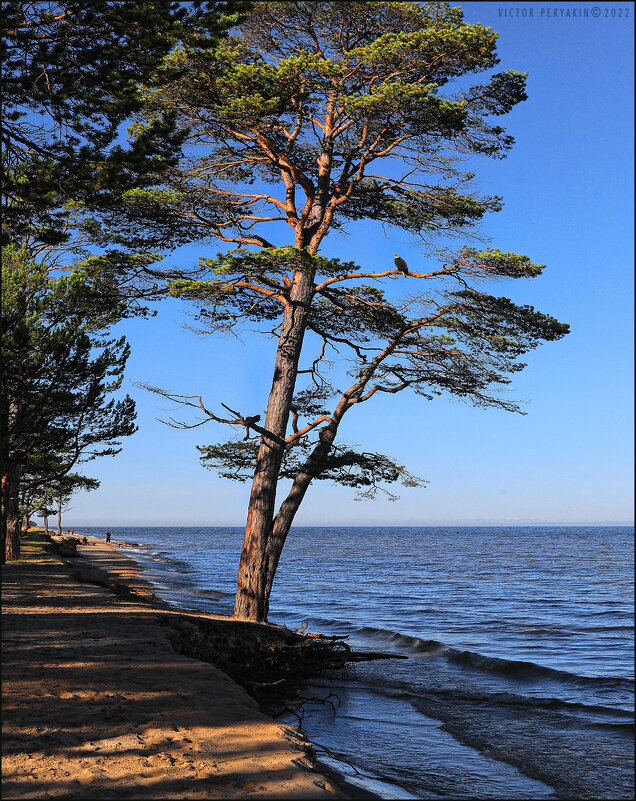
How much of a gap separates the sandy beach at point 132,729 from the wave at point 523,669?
8274 mm

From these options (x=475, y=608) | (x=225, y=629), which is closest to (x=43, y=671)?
(x=225, y=629)

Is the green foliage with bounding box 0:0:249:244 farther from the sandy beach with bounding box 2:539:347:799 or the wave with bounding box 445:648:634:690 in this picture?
the wave with bounding box 445:648:634:690

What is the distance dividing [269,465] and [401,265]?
15.9ft

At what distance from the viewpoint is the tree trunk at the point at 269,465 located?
12516 millimetres

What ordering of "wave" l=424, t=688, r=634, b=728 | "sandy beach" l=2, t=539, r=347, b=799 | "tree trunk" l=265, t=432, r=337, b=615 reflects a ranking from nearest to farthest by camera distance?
"sandy beach" l=2, t=539, r=347, b=799
"wave" l=424, t=688, r=634, b=728
"tree trunk" l=265, t=432, r=337, b=615

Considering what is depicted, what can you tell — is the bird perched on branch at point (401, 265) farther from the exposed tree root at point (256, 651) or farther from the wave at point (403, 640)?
the wave at point (403, 640)

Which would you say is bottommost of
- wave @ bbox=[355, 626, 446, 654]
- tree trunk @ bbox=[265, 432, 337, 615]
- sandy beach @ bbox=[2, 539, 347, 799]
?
wave @ bbox=[355, 626, 446, 654]

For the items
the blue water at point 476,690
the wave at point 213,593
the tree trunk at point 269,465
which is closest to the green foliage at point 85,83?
the tree trunk at point 269,465

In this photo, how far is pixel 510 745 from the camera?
30.2ft

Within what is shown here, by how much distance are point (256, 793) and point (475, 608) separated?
21271 millimetres

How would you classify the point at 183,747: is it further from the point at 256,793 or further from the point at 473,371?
the point at 473,371

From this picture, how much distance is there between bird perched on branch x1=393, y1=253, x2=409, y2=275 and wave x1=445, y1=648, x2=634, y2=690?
909cm

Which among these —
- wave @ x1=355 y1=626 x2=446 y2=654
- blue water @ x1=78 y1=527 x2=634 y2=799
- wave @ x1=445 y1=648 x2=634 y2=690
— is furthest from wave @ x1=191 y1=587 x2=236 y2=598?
wave @ x1=445 y1=648 x2=634 y2=690

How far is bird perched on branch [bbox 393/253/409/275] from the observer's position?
507 inches
